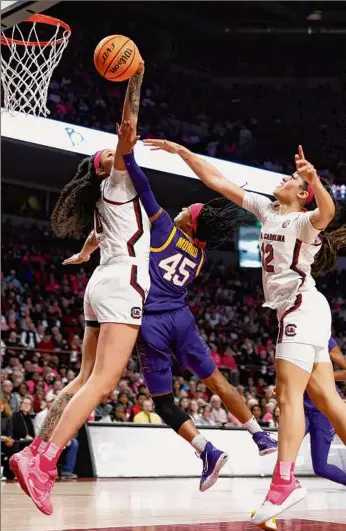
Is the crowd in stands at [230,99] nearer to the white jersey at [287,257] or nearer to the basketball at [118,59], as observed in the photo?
the basketball at [118,59]

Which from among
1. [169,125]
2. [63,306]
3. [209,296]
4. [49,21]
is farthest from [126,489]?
[169,125]

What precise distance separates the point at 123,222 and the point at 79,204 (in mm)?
408

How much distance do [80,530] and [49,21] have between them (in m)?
5.00

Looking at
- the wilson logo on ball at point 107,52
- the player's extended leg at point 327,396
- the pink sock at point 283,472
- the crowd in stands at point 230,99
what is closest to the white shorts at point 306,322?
the player's extended leg at point 327,396

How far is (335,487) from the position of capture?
397 inches

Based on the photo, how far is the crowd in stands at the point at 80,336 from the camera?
41.4 feet

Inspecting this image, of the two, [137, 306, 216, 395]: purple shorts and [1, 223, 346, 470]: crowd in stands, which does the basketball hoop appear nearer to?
[137, 306, 216, 395]: purple shorts

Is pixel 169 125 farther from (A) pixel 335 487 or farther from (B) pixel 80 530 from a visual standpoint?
(B) pixel 80 530

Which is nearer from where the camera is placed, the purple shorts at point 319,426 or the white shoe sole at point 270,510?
the white shoe sole at point 270,510

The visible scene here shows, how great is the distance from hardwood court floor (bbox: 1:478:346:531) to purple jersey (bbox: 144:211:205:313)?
1.53m

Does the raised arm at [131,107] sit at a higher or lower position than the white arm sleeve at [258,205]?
higher

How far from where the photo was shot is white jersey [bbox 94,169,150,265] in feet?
17.3

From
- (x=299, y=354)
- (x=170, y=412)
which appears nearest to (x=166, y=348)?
(x=170, y=412)

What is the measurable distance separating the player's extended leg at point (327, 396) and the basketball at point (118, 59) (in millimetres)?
2145
